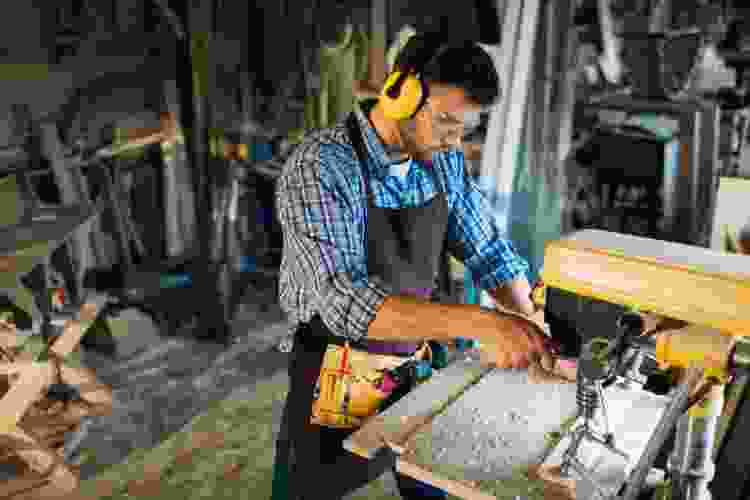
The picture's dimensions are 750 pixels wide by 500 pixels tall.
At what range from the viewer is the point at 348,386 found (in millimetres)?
1841

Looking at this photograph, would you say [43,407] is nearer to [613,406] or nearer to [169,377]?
[169,377]

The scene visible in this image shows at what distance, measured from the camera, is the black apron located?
1.84 meters

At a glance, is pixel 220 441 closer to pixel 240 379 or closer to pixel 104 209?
pixel 240 379

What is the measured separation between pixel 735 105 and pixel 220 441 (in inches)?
172

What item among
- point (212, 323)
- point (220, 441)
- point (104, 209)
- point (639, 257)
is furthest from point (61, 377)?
point (639, 257)

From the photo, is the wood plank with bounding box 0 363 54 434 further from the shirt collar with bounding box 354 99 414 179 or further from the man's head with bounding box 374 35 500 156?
the man's head with bounding box 374 35 500 156

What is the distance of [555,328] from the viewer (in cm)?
146

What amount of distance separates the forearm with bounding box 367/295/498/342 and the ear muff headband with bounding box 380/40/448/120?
0.47m

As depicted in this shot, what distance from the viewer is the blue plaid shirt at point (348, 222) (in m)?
1.54

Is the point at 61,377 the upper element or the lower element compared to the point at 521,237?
lower

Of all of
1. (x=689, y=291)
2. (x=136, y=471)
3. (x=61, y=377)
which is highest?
(x=689, y=291)

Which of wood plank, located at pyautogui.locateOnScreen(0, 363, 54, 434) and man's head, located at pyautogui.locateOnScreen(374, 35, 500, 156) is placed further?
wood plank, located at pyautogui.locateOnScreen(0, 363, 54, 434)

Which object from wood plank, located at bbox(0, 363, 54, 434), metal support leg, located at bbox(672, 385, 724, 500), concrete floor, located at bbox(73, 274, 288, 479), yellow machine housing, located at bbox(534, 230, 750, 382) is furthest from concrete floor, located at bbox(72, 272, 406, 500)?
yellow machine housing, located at bbox(534, 230, 750, 382)

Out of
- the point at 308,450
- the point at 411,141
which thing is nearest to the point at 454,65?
the point at 411,141
